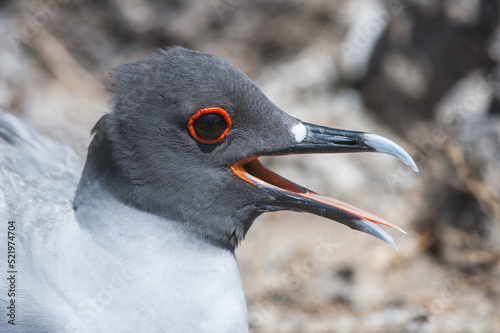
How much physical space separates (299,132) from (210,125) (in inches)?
12.8

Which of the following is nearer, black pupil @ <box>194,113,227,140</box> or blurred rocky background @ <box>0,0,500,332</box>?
black pupil @ <box>194,113,227,140</box>

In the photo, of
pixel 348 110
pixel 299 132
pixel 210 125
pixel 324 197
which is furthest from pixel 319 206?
pixel 348 110

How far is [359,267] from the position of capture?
4312 mm

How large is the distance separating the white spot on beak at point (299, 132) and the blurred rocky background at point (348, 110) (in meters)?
1.64

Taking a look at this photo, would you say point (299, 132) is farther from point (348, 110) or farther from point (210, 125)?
point (348, 110)

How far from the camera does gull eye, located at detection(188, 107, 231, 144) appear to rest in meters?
2.05

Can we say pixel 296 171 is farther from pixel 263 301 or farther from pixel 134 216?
pixel 134 216

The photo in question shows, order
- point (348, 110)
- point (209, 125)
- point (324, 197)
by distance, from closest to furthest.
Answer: point (209, 125), point (324, 197), point (348, 110)

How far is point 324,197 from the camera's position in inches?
86.0

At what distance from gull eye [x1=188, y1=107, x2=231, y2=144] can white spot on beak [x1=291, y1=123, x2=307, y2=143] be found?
9.3 inches

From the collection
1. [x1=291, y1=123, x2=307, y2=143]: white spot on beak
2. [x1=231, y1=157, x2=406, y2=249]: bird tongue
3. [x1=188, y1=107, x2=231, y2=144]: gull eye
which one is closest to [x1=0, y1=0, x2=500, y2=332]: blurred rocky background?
[x1=231, y1=157, x2=406, y2=249]: bird tongue

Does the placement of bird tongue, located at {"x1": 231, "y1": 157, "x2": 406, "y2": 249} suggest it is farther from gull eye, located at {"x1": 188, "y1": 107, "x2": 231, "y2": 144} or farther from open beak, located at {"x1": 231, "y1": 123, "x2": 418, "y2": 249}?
gull eye, located at {"x1": 188, "y1": 107, "x2": 231, "y2": 144}

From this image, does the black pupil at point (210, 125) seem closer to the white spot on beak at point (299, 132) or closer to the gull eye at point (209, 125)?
the gull eye at point (209, 125)

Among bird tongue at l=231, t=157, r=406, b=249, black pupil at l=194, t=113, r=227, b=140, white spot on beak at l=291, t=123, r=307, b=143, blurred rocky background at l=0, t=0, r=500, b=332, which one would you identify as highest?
blurred rocky background at l=0, t=0, r=500, b=332
